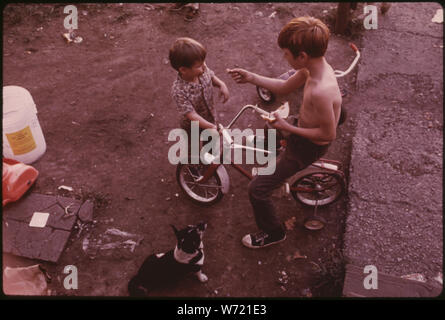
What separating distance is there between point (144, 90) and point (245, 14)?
7.35 ft

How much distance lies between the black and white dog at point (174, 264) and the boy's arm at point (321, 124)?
93cm

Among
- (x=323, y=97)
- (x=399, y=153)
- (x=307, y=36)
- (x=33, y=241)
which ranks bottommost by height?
(x=33, y=241)

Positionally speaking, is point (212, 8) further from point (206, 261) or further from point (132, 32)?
point (206, 261)

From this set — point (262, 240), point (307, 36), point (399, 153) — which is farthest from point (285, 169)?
point (399, 153)

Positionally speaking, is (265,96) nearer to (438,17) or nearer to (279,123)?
(279,123)

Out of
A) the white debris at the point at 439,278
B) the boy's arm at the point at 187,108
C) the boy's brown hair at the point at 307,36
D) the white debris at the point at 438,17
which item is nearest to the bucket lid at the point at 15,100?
the boy's arm at the point at 187,108

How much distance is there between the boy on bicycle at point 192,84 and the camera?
2633 millimetres

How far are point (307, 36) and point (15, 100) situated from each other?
2.97 m

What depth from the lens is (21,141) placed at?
151 inches

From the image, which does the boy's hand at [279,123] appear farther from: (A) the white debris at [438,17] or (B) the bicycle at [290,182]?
(A) the white debris at [438,17]

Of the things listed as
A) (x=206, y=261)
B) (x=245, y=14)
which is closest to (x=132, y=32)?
(x=245, y=14)
